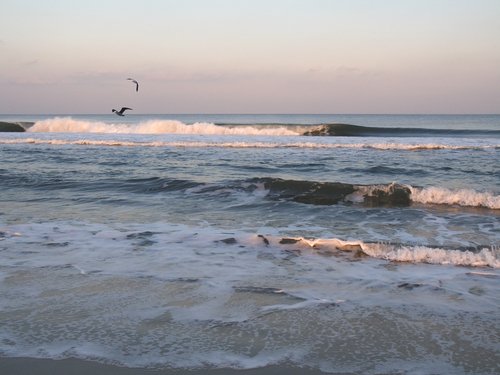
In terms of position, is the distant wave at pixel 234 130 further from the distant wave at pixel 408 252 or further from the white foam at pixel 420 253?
the white foam at pixel 420 253

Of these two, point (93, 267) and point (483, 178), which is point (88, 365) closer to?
point (93, 267)

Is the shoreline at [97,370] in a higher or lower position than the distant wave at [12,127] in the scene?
lower

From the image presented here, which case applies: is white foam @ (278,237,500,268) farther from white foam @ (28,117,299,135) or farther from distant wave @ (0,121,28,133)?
distant wave @ (0,121,28,133)

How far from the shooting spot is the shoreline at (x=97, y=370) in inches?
113

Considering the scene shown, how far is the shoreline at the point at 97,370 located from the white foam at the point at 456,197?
311 inches

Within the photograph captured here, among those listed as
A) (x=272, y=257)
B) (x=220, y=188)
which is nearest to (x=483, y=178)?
(x=220, y=188)

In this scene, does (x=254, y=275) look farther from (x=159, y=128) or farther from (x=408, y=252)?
(x=159, y=128)

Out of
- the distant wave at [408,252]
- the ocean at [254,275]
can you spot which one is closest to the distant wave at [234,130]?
the ocean at [254,275]

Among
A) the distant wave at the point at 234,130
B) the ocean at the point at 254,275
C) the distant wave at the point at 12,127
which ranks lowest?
the ocean at the point at 254,275

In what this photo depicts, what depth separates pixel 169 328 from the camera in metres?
3.51

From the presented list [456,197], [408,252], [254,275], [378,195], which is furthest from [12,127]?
[408,252]

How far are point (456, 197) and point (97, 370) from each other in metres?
8.82

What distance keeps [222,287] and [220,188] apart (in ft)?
23.0

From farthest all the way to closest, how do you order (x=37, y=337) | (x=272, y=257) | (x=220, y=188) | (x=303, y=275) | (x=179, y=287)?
(x=220, y=188) < (x=272, y=257) < (x=303, y=275) < (x=179, y=287) < (x=37, y=337)
